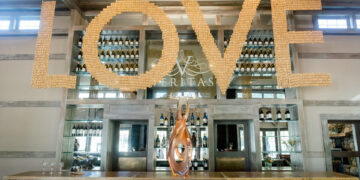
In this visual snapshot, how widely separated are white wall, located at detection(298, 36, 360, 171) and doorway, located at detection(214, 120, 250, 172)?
1.21m

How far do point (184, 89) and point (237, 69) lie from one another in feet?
3.87

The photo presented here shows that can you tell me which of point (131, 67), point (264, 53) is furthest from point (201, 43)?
point (131, 67)

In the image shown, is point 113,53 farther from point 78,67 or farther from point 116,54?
point 78,67

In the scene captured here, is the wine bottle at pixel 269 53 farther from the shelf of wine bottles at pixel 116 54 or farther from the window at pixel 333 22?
the shelf of wine bottles at pixel 116 54

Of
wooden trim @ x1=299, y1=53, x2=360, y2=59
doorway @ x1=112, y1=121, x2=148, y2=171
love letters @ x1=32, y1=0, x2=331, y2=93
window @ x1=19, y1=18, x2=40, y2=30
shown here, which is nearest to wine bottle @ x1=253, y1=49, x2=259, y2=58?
love letters @ x1=32, y1=0, x2=331, y2=93

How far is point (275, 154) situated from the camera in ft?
15.9

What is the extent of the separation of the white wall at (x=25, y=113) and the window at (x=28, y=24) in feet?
0.96

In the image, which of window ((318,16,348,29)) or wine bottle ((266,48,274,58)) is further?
window ((318,16,348,29))

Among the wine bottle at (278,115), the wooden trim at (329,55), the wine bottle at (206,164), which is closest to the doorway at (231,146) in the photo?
the wine bottle at (206,164)

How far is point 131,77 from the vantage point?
4664 millimetres

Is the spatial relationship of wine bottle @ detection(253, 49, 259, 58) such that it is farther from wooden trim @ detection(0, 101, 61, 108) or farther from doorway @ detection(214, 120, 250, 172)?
wooden trim @ detection(0, 101, 61, 108)

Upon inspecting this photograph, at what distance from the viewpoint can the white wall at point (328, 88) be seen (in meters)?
4.88

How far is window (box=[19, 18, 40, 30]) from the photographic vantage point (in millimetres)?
5577

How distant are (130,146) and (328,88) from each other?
4.26m
